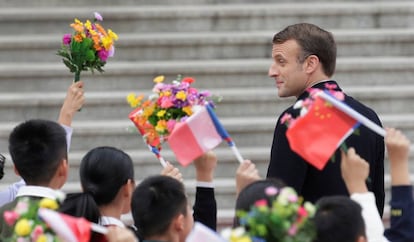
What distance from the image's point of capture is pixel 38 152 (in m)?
3.86

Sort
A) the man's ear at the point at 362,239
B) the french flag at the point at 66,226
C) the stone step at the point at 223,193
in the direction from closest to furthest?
the french flag at the point at 66,226 < the man's ear at the point at 362,239 < the stone step at the point at 223,193

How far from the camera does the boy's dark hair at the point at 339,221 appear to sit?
3.13m

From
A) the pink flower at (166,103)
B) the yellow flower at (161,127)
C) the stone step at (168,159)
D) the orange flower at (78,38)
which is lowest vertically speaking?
the stone step at (168,159)

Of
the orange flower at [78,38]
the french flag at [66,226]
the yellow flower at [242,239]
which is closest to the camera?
the yellow flower at [242,239]

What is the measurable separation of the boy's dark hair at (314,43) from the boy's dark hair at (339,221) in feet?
4.37

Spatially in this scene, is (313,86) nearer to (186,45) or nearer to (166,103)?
(166,103)

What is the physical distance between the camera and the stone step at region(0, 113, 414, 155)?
802 centimetres

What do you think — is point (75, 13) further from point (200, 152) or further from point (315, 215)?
point (315, 215)

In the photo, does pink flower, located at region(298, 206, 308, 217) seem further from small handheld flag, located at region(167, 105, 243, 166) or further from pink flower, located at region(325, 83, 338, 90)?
pink flower, located at region(325, 83, 338, 90)

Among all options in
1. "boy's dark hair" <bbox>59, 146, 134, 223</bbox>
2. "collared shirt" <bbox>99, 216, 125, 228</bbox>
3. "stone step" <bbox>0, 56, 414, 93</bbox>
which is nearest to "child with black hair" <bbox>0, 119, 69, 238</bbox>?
"boy's dark hair" <bbox>59, 146, 134, 223</bbox>

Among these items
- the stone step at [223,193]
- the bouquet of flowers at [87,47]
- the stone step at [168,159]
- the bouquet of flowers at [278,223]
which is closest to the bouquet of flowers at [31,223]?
the bouquet of flowers at [278,223]

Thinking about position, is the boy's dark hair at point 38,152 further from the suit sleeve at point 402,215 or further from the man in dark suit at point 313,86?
the suit sleeve at point 402,215

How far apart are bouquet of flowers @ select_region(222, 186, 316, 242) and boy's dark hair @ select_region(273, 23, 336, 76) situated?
1605 millimetres

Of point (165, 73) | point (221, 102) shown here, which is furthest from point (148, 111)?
point (165, 73)
